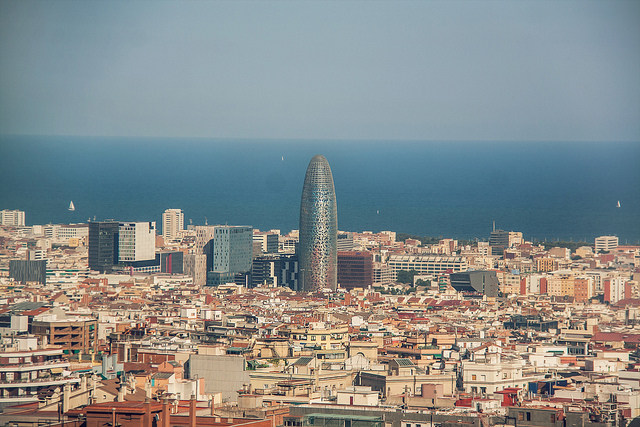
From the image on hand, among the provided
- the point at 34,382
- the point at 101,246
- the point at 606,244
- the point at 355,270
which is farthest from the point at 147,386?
the point at 606,244

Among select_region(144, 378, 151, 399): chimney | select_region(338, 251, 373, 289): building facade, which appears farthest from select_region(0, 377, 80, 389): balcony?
select_region(338, 251, 373, 289): building facade

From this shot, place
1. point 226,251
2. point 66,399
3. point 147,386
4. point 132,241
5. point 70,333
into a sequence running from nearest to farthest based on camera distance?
1. point 66,399
2. point 147,386
3. point 70,333
4. point 226,251
5. point 132,241

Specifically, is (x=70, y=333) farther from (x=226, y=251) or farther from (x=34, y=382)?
(x=226, y=251)

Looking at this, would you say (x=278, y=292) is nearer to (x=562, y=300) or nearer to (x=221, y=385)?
(x=562, y=300)

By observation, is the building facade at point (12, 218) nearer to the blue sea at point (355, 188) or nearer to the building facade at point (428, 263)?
the blue sea at point (355, 188)

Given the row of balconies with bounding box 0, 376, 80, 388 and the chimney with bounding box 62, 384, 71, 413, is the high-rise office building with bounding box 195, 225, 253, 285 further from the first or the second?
the chimney with bounding box 62, 384, 71, 413

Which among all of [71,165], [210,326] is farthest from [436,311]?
[71,165]
